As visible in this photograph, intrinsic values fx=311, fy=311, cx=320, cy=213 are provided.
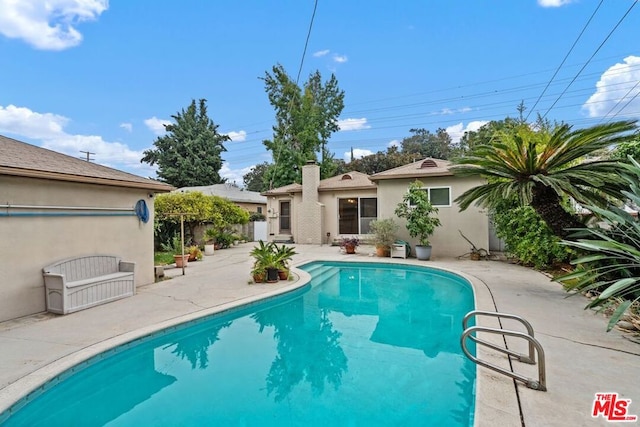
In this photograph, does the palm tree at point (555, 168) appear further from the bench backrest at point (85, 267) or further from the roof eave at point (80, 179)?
the bench backrest at point (85, 267)

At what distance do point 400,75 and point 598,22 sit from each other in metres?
11.5

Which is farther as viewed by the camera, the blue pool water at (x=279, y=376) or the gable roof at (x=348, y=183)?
the gable roof at (x=348, y=183)

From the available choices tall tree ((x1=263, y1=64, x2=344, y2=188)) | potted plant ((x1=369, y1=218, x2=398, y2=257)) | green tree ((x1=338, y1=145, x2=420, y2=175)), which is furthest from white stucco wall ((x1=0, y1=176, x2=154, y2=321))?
green tree ((x1=338, y1=145, x2=420, y2=175))

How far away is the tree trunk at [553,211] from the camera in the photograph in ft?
22.9

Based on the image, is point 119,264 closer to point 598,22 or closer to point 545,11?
point 598,22

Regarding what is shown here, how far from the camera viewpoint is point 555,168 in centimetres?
695

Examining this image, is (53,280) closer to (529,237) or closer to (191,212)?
(191,212)

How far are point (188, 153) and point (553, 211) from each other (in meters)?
31.8

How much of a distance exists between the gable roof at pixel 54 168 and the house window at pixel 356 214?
961 centimetres

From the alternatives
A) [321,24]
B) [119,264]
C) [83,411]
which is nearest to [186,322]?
[83,411]

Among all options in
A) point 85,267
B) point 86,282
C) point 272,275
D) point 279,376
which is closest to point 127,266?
point 85,267

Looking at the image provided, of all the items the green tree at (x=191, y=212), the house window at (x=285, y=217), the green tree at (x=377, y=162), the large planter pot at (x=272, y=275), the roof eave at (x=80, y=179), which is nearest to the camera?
the roof eave at (x=80, y=179)

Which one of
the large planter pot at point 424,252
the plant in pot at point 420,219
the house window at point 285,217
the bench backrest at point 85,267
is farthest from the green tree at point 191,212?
the large planter pot at point 424,252

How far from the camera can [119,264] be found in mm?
7016
